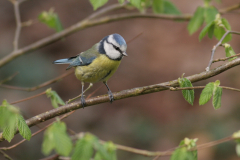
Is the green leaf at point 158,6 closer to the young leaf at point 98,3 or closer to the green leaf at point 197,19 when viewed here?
the green leaf at point 197,19

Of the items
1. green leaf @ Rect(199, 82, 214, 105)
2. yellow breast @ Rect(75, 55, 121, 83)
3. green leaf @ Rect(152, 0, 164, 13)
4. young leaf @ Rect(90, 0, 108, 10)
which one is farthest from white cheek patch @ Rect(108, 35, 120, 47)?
green leaf @ Rect(199, 82, 214, 105)

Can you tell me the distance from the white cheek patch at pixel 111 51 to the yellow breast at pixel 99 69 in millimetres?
33

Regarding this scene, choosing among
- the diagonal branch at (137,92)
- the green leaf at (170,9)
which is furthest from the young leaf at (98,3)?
the green leaf at (170,9)

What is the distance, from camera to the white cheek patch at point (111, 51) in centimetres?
201

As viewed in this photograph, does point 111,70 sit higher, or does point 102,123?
point 102,123

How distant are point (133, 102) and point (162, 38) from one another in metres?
1.31

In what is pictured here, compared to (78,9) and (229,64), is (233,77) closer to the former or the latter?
(78,9)

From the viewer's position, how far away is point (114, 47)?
1982 millimetres

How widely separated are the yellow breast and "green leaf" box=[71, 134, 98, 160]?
1283mm

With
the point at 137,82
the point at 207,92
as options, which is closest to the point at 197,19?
the point at 207,92

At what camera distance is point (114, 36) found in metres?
1.92

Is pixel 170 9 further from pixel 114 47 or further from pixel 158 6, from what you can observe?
Answer: pixel 114 47

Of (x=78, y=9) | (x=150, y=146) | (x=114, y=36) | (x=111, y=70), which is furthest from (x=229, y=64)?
(x=78, y=9)

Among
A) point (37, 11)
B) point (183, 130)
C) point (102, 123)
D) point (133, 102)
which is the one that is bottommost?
point (183, 130)
